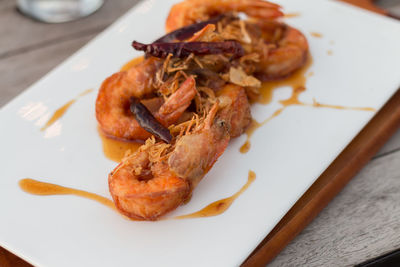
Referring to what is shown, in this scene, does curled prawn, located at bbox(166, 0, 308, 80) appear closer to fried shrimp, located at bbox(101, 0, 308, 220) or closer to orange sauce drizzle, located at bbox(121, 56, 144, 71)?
fried shrimp, located at bbox(101, 0, 308, 220)

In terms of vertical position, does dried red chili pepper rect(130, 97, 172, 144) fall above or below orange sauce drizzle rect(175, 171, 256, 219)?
above

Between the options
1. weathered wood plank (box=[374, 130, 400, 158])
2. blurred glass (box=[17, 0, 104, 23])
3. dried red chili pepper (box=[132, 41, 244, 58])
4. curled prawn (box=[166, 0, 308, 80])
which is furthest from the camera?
blurred glass (box=[17, 0, 104, 23])

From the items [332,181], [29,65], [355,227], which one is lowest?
[355,227]

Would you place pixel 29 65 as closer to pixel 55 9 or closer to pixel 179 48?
pixel 55 9

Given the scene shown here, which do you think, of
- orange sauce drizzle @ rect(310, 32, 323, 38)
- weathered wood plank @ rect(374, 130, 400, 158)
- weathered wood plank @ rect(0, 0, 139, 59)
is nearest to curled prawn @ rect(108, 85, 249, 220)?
weathered wood plank @ rect(374, 130, 400, 158)

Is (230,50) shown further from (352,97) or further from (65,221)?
(65,221)

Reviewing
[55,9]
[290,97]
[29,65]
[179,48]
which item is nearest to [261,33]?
[290,97]
